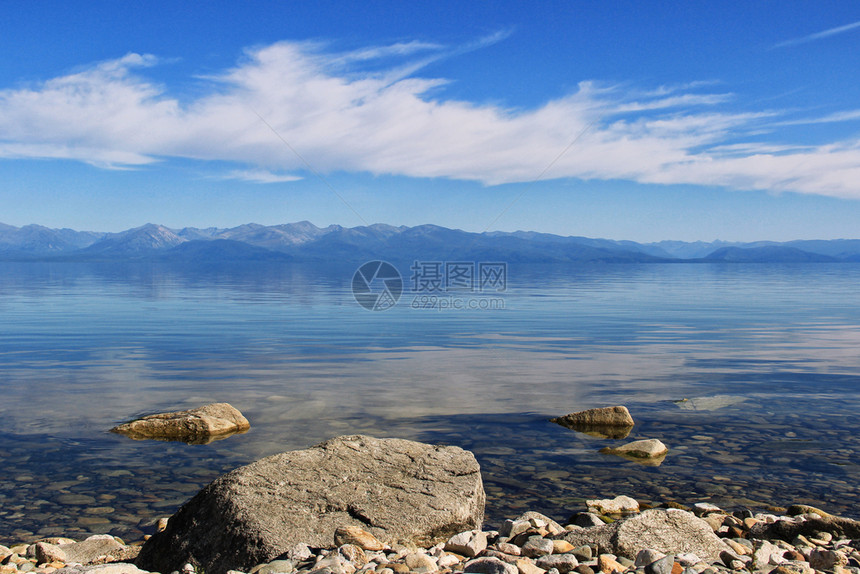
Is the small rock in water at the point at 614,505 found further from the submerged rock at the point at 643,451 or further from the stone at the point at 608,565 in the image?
the stone at the point at 608,565

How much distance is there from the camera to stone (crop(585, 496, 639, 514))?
1061cm

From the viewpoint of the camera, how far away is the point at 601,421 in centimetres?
1612

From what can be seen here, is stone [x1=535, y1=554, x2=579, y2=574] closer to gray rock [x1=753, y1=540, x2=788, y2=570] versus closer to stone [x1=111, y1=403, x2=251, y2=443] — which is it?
gray rock [x1=753, y1=540, x2=788, y2=570]

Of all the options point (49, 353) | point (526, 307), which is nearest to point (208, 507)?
point (49, 353)

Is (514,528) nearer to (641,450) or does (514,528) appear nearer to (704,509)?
(704,509)

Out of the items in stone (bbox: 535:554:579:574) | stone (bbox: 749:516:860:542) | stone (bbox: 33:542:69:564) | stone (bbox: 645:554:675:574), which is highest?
stone (bbox: 645:554:675:574)

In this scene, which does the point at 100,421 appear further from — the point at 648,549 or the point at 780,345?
the point at 780,345

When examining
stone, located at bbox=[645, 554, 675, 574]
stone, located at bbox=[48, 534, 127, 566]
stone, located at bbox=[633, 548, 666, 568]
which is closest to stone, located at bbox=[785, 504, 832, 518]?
stone, located at bbox=[633, 548, 666, 568]

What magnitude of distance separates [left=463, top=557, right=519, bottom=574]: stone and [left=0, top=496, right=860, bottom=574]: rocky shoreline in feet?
0.04

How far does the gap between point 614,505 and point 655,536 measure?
2895 millimetres

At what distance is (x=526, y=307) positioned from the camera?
54.3m

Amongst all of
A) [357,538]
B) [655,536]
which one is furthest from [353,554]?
[655,536]

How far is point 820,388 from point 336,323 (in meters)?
27.5

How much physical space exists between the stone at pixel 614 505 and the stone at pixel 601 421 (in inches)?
192
